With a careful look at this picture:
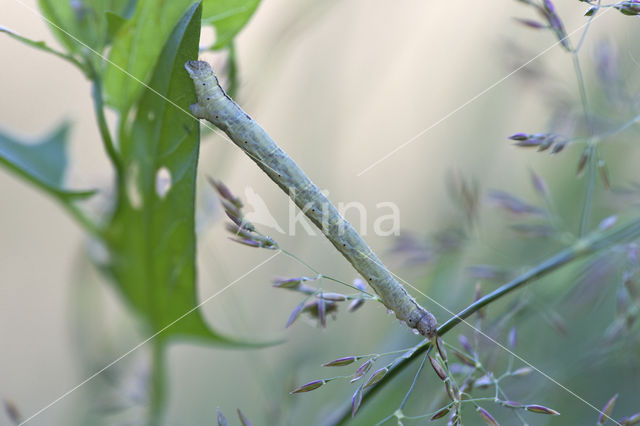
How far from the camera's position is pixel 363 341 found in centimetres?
91

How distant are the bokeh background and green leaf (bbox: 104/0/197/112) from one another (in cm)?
15

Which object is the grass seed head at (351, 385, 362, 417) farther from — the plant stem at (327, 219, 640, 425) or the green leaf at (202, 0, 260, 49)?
the green leaf at (202, 0, 260, 49)

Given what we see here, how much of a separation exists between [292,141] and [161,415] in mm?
612

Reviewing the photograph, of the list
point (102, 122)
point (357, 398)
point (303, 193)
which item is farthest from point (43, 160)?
point (357, 398)

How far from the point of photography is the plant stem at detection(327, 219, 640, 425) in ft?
1.17

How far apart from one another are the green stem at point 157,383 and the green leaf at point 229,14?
29 centimetres

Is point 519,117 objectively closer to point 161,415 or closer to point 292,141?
point 292,141

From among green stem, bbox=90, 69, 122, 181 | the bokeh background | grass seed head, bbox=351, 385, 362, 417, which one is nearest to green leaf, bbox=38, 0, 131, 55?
green stem, bbox=90, 69, 122, 181

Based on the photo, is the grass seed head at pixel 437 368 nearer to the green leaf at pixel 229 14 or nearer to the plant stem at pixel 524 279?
the plant stem at pixel 524 279

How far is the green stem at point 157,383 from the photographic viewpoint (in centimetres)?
51

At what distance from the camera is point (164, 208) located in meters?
0.44

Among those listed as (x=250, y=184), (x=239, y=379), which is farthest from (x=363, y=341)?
(x=250, y=184)

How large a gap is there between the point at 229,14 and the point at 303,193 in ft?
0.53

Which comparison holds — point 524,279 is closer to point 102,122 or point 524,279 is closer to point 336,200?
point 102,122
